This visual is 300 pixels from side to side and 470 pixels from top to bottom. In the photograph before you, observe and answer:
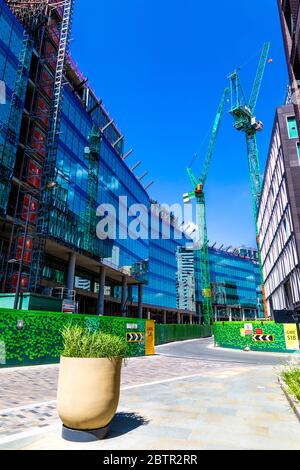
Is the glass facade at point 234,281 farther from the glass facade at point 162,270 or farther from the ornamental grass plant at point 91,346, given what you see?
the ornamental grass plant at point 91,346

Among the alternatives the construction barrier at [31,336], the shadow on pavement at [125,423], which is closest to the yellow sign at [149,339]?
the construction barrier at [31,336]

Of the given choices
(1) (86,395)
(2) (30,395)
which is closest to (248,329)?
(2) (30,395)

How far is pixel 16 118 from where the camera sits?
33.7 m

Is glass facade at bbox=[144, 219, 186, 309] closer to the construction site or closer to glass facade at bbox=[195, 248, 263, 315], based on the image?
the construction site

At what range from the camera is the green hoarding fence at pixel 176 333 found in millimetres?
40647

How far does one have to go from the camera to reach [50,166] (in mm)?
37156

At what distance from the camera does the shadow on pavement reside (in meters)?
5.26

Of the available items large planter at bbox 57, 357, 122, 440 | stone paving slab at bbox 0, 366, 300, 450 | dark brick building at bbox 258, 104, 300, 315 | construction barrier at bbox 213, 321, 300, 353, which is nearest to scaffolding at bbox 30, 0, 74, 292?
A: construction barrier at bbox 213, 321, 300, 353

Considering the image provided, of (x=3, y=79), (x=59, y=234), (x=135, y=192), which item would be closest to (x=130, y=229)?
(x=135, y=192)

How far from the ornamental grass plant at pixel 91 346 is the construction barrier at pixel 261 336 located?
24.2 meters

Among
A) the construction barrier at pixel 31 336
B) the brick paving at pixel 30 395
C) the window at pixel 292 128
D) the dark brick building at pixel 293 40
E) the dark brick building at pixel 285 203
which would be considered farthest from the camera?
the window at pixel 292 128

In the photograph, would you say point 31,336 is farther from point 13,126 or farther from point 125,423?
point 13,126

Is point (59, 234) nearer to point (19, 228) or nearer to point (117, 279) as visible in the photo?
point (19, 228)

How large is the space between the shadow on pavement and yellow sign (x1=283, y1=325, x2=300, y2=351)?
25.1 meters
